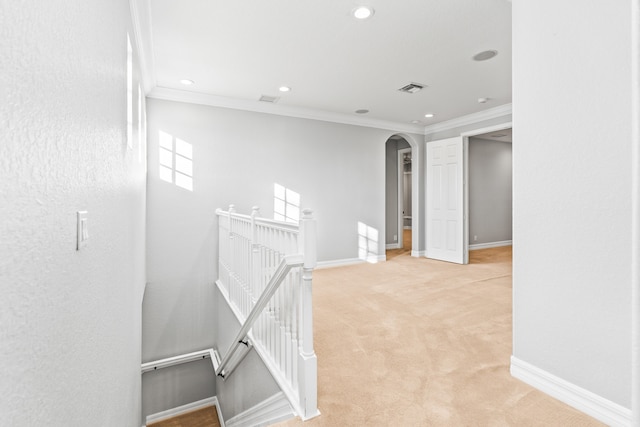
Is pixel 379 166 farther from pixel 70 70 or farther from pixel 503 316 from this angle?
pixel 70 70

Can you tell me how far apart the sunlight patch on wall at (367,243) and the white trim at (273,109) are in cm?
185

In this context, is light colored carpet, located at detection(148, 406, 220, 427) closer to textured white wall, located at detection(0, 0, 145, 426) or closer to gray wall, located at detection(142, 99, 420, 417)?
gray wall, located at detection(142, 99, 420, 417)

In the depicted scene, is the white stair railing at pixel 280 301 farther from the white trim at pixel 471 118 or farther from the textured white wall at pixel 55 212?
the white trim at pixel 471 118

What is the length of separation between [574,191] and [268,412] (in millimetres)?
2365

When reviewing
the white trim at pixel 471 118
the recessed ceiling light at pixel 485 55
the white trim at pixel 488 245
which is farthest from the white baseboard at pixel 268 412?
the white trim at pixel 488 245

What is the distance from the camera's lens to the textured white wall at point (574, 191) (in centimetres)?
147

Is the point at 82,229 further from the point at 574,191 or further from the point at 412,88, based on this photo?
the point at 412,88

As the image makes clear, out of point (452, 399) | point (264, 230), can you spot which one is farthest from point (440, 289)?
point (264, 230)

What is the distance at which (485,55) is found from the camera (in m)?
3.23

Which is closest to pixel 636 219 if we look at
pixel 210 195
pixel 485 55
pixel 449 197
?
pixel 485 55

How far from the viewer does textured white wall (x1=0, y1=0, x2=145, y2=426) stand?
0.54 metres

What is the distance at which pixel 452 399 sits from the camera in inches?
70.3

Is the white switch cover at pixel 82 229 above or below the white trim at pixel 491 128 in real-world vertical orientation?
below

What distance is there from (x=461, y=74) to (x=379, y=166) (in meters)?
2.31
